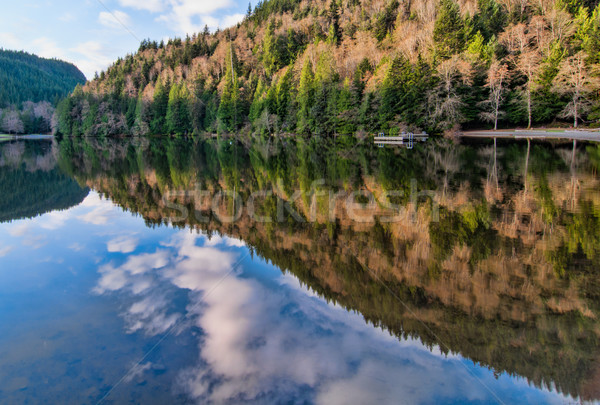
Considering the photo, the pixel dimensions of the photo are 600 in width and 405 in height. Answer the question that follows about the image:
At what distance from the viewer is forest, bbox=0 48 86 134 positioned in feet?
301

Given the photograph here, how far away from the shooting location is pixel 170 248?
6.91 m

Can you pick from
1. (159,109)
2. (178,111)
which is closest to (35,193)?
(178,111)

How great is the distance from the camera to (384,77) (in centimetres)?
4322

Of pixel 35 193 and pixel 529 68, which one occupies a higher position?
pixel 529 68

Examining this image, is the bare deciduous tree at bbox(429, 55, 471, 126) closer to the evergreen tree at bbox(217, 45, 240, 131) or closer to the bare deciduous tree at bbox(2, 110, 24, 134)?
the evergreen tree at bbox(217, 45, 240, 131)

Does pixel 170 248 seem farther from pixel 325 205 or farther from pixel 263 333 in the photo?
pixel 325 205

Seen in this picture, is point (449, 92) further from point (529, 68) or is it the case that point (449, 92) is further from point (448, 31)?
point (448, 31)

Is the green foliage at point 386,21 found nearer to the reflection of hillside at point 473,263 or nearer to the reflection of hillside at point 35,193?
the reflection of hillside at point 473,263

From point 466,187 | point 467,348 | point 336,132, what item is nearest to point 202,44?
point 336,132

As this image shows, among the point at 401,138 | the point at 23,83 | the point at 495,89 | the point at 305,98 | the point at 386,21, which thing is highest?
the point at 23,83

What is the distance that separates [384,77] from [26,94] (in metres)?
153

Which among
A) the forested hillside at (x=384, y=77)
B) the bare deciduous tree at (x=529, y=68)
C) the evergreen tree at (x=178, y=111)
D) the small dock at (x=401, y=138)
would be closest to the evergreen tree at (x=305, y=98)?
the forested hillside at (x=384, y=77)

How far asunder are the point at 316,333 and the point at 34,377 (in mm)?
2863

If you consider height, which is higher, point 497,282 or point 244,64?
point 244,64
